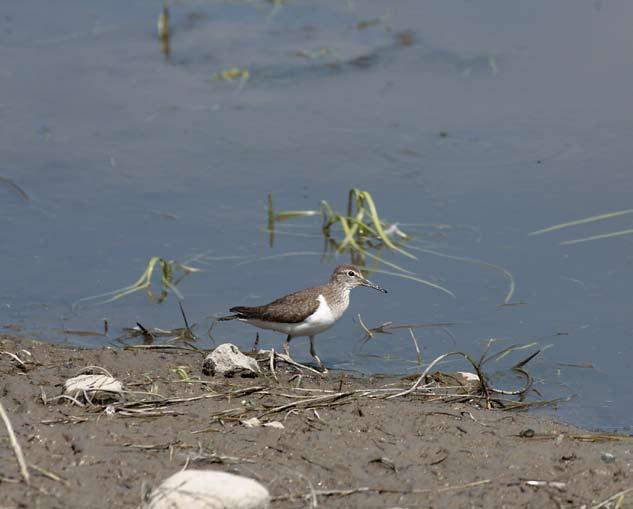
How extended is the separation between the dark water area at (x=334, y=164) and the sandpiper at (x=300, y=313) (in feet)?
1.11

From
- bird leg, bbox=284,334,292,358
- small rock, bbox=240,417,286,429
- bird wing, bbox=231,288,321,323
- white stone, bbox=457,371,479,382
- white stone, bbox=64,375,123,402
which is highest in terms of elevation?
white stone, bbox=64,375,123,402

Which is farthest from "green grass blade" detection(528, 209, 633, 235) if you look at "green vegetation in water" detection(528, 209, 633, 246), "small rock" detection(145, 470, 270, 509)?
"small rock" detection(145, 470, 270, 509)

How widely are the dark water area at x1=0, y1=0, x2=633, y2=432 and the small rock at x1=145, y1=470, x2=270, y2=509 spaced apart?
9.93ft

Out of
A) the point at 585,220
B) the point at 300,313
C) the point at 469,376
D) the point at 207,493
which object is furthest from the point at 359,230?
the point at 207,493

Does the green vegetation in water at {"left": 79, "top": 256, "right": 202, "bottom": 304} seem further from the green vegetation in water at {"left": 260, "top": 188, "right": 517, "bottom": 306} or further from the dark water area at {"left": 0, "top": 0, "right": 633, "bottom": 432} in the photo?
the green vegetation in water at {"left": 260, "top": 188, "right": 517, "bottom": 306}

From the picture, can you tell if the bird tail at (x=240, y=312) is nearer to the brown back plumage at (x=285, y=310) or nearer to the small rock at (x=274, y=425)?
the brown back plumage at (x=285, y=310)

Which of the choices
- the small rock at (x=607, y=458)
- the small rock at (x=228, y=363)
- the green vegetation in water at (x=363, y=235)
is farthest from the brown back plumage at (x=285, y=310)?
the small rock at (x=607, y=458)

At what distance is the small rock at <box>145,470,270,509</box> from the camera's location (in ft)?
18.8

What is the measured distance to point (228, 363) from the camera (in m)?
8.16

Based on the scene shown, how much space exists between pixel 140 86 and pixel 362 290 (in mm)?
4780

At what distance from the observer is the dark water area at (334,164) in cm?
970

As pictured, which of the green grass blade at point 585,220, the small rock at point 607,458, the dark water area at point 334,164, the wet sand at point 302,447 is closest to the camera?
the wet sand at point 302,447

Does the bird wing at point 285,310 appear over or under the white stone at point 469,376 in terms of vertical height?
over

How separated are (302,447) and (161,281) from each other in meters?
3.82
